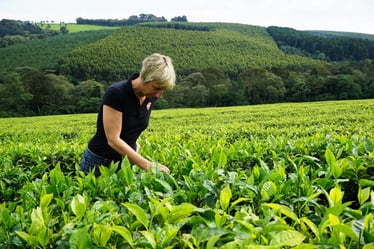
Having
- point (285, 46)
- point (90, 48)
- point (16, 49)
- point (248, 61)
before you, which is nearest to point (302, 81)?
point (248, 61)

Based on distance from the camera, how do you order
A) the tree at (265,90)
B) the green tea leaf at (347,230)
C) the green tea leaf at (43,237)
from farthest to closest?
the tree at (265,90), the green tea leaf at (43,237), the green tea leaf at (347,230)

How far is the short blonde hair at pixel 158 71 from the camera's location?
9.45 feet

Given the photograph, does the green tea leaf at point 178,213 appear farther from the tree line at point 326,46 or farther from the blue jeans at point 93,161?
the tree line at point 326,46

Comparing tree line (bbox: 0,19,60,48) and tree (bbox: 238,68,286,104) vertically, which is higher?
tree line (bbox: 0,19,60,48)

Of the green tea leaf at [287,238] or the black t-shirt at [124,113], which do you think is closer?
the green tea leaf at [287,238]

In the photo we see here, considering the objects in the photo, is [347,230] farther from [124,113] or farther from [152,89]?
[124,113]

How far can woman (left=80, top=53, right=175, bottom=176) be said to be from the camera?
290 centimetres

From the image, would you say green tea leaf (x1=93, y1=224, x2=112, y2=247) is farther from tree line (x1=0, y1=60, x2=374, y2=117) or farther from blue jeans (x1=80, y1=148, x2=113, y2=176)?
tree line (x1=0, y1=60, x2=374, y2=117)

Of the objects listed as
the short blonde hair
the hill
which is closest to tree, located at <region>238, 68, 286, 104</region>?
the hill

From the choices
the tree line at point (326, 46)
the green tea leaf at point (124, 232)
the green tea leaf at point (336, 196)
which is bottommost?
the green tea leaf at point (124, 232)

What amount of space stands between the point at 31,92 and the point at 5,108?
3.94 metres

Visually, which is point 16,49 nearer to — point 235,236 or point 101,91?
point 101,91

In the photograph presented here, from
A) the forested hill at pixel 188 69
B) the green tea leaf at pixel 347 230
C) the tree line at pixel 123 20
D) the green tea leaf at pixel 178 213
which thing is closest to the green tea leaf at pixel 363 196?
the green tea leaf at pixel 347 230

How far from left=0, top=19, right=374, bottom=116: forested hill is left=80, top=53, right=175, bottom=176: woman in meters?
37.4
